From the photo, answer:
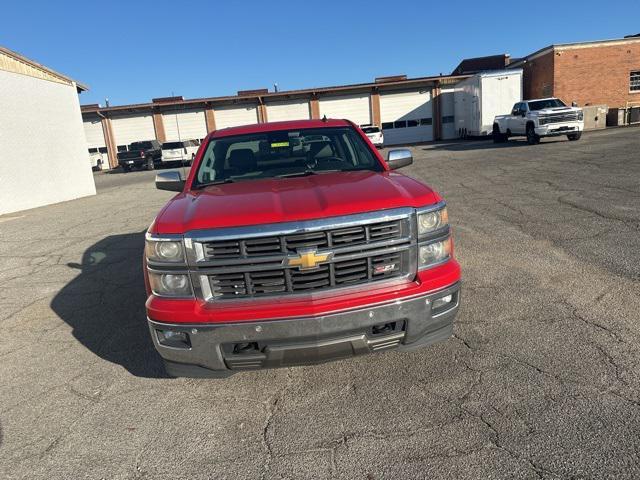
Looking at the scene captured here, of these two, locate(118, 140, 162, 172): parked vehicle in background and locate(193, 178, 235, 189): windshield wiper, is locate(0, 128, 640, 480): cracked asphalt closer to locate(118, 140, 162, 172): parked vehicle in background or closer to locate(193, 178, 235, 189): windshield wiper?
locate(193, 178, 235, 189): windshield wiper

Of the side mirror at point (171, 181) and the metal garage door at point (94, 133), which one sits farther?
the metal garage door at point (94, 133)

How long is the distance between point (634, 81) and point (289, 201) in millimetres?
36140

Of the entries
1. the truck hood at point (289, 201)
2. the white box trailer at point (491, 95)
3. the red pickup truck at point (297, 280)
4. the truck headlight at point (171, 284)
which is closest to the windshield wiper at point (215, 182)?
the truck hood at point (289, 201)

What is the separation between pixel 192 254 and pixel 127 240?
6.32m

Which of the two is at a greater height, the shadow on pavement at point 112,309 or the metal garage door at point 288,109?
the metal garage door at point 288,109

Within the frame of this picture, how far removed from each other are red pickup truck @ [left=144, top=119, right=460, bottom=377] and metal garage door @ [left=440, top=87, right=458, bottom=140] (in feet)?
122

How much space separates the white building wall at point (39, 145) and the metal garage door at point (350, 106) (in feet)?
73.5

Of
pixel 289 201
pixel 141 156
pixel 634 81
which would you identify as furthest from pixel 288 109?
pixel 289 201

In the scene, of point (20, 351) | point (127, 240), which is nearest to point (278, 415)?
point (20, 351)

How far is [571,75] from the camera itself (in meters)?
29.5

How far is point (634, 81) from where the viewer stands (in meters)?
30.2

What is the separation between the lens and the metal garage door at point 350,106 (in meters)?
37.9

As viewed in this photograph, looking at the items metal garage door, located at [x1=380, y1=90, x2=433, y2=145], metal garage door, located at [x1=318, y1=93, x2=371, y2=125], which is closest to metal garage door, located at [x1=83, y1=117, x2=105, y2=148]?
metal garage door, located at [x1=318, y1=93, x2=371, y2=125]

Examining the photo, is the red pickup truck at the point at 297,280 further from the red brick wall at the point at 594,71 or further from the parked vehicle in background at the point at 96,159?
the parked vehicle in background at the point at 96,159
